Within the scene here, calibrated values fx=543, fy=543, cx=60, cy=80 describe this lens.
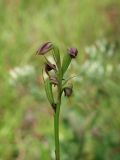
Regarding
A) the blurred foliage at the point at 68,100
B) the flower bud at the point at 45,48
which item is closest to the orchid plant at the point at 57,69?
the flower bud at the point at 45,48

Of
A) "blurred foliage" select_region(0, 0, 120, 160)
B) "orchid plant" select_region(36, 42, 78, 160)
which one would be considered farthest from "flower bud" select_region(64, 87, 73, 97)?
"blurred foliage" select_region(0, 0, 120, 160)

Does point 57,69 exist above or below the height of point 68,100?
below

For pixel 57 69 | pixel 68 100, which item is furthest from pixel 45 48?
pixel 68 100

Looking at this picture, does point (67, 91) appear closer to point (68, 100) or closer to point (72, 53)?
point (72, 53)

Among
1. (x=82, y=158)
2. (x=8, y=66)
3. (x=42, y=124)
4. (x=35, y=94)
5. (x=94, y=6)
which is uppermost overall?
(x=94, y=6)

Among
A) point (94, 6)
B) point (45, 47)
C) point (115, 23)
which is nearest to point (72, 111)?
point (45, 47)

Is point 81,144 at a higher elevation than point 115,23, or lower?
lower

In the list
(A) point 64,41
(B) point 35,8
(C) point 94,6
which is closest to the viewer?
(A) point 64,41

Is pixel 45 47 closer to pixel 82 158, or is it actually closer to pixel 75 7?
pixel 82 158
